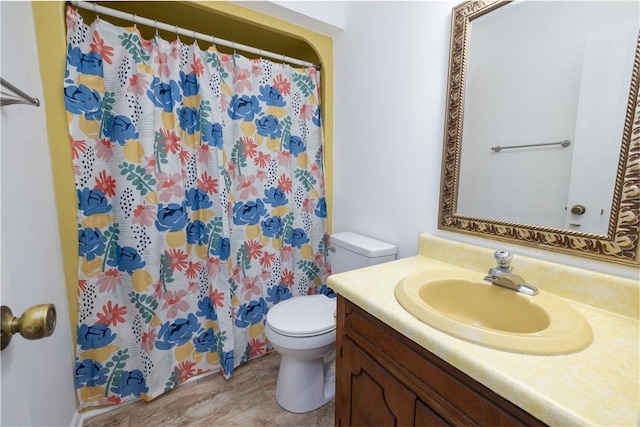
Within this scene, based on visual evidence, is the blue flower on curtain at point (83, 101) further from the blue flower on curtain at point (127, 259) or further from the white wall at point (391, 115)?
the white wall at point (391, 115)

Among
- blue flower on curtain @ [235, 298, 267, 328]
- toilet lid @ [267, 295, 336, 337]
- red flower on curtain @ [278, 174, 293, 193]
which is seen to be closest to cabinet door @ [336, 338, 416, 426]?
toilet lid @ [267, 295, 336, 337]

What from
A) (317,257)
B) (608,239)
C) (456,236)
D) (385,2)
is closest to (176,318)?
(317,257)

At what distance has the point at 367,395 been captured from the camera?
0.89 meters

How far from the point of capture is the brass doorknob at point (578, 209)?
0.83 metres

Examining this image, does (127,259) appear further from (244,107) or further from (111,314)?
(244,107)

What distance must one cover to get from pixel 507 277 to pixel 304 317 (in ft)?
3.03

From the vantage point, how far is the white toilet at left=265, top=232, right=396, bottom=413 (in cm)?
130

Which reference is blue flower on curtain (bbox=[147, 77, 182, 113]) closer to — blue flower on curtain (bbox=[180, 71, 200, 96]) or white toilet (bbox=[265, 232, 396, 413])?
blue flower on curtain (bbox=[180, 71, 200, 96])

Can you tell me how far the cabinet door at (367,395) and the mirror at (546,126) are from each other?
2.16 ft

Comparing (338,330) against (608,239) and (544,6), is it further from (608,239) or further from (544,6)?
(544,6)

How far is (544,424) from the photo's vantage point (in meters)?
0.49

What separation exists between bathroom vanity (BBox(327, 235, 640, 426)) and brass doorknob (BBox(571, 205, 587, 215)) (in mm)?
176

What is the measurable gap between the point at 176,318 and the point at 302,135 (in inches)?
52.9

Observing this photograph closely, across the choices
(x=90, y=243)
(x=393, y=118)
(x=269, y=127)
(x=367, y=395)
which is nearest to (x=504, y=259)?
(x=367, y=395)
